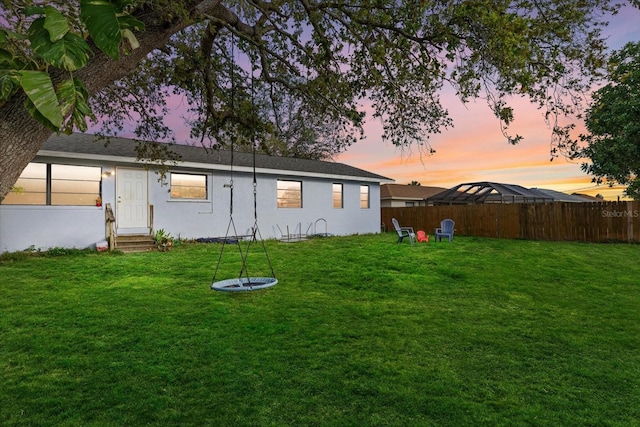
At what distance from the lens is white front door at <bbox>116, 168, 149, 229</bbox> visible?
12461 millimetres

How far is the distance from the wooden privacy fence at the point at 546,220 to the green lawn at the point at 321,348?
24.4ft

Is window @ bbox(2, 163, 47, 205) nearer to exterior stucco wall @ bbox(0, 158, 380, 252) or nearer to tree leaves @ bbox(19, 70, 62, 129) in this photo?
exterior stucco wall @ bbox(0, 158, 380, 252)

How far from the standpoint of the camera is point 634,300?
6.85 meters

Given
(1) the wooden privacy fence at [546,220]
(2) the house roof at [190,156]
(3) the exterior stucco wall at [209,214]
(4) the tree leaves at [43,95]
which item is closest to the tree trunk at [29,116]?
(4) the tree leaves at [43,95]

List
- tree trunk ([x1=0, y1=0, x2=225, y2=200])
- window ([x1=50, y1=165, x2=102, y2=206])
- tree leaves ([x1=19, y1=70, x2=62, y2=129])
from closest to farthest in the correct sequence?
tree leaves ([x1=19, y1=70, x2=62, y2=129]) < tree trunk ([x1=0, y1=0, x2=225, y2=200]) < window ([x1=50, y1=165, x2=102, y2=206])

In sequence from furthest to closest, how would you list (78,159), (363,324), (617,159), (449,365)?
1. (617,159)
2. (78,159)
3. (363,324)
4. (449,365)

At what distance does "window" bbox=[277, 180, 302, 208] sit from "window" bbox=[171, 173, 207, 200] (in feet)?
Answer: 11.3

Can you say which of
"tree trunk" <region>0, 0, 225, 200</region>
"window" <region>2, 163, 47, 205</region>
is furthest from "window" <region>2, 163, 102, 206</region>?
"tree trunk" <region>0, 0, 225, 200</region>

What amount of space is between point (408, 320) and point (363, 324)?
743 mm

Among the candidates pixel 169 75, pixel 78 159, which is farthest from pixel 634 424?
pixel 78 159

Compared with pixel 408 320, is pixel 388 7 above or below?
above

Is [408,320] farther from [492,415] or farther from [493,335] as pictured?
[492,415]

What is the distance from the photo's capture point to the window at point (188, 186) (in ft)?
45.1

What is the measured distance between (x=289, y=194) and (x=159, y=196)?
19.0 feet
